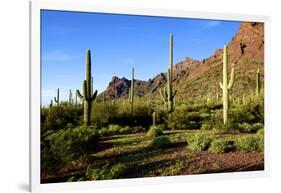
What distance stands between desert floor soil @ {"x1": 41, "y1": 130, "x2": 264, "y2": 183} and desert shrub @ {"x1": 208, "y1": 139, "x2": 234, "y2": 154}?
0.06m

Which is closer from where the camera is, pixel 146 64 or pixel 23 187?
pixel 23 187

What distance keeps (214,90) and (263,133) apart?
0.96m

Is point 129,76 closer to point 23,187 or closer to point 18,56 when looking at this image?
point 18,56

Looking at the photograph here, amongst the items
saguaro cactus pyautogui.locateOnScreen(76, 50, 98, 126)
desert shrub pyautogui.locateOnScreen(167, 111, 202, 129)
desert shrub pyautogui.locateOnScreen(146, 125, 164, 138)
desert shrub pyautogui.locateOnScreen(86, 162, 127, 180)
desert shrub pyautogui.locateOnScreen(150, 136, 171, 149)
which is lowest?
desert shrub pyautogui.locateOnScreen(86, 162, 127, 180)

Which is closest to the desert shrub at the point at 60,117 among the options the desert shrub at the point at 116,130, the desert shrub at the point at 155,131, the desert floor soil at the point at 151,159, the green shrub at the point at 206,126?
the desert shrub at the point at 116,130

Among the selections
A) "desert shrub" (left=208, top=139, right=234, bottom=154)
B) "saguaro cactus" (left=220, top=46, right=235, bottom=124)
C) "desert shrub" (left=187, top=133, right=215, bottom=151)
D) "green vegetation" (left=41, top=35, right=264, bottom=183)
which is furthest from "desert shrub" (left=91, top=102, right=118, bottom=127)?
"saguaro cactus" (left=220, top=46, right=235, bottom=124)

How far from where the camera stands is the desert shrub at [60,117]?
6602 millimetres

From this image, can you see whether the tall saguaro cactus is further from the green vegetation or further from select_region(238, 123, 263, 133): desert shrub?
select_region(238, 123, 263, 133): desert shrub

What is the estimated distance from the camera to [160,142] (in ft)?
23.8

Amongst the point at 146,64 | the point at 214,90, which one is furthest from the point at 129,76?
the point at 214,90

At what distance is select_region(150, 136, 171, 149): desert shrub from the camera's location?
722cm

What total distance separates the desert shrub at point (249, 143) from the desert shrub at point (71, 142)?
2111 mm

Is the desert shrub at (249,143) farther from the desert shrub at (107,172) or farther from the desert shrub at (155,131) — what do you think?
the desert shrub at (107,172)

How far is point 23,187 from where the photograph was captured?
21.7 ft
